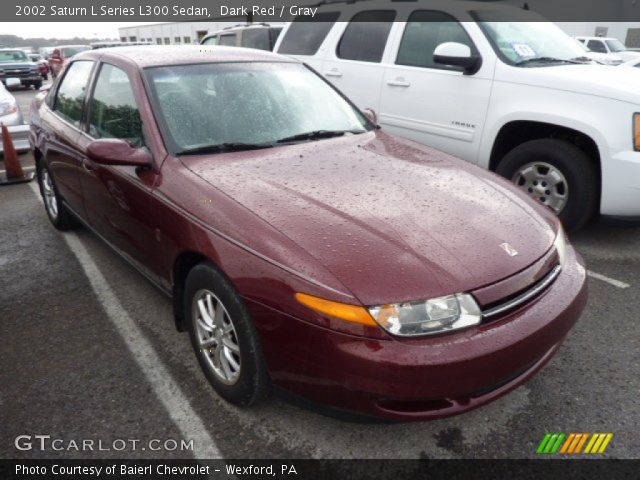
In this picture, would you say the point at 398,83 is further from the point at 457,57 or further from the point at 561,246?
the point at 561,246

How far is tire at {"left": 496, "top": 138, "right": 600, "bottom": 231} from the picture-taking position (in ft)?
12.6

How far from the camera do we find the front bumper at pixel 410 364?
1717 millimetres

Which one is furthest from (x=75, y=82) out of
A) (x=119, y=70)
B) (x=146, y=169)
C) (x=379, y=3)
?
(x=379, y=3)

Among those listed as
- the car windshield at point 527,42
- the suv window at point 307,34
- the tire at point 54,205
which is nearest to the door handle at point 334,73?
the suv window at point 307,34

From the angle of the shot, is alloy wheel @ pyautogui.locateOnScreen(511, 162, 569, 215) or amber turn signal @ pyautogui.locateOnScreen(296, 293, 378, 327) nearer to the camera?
amber turn signal @ pyautogui.locateOnScreen(296, 293, 378, 327)

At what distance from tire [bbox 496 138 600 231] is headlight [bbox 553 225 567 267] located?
1670 millimetres

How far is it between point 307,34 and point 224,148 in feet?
12.3

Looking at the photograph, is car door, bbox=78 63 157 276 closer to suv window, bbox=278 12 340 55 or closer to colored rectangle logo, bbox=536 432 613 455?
colored rectangle logo, bbox=536 432 613 455

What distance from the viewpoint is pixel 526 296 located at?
6.49 feet

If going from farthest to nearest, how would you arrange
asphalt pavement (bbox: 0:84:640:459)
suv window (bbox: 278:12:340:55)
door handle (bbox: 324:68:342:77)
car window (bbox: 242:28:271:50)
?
car window (bbox: 242:28:271:50)
suv window (bbox: 278:12:340:55)
door handle (bbox: 324:68:342:77)
asphalt pavement (bbox: 0:84:640:459)

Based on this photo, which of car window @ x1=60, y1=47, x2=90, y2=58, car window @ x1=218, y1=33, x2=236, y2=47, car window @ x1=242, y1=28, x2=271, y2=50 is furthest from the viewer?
car window @ x1=60, y1=47, x2=90, y2=58

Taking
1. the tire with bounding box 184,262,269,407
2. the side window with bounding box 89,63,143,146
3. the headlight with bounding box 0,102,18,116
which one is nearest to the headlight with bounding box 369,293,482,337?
the tire with bounding box 184,262,269,407

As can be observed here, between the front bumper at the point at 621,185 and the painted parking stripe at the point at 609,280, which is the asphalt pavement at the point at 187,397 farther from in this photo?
the front bumper at the point at 621,185

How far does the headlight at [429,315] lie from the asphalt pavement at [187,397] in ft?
1.38
